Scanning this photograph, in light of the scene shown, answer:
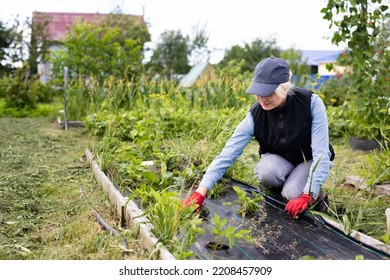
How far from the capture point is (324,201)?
293cm

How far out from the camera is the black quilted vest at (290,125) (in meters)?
2.90

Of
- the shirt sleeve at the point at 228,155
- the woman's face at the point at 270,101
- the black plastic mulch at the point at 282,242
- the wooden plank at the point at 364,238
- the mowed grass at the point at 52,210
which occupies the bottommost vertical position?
the mowed grass at the point at 52,210

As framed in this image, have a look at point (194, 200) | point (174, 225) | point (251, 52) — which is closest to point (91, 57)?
point (194, 200)

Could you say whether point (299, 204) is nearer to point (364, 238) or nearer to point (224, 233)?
point (364, 238)

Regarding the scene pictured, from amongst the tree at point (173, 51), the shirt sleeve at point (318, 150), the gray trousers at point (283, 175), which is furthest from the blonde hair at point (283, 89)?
the tree at point (173, 51)

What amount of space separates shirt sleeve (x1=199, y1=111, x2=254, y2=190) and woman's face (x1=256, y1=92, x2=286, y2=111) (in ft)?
0.87

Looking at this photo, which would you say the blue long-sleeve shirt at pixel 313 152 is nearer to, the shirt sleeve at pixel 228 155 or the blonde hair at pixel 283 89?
the shirt sleeve at pixel 228 155

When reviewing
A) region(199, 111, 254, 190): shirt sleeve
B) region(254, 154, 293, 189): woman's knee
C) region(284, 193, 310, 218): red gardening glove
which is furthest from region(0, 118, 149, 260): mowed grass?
region(254, 154, 293, 189): woman's knee

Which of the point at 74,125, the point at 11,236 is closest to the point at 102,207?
the point at 11,236

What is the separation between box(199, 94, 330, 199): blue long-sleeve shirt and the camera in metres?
2.72

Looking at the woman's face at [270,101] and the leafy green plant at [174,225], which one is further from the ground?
the woman's face at [270,101]

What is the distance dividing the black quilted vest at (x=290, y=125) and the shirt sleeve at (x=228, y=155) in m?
0.07

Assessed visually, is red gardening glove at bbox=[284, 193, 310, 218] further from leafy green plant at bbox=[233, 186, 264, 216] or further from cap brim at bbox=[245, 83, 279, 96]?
cap brim at bbox=[245, 83, 279, 96]

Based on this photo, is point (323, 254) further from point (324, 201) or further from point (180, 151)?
point (180, 151)
